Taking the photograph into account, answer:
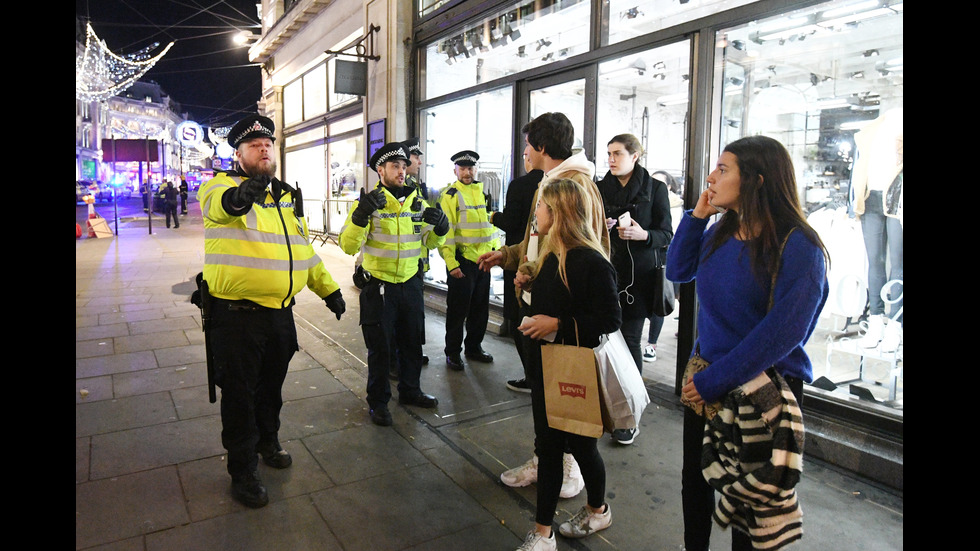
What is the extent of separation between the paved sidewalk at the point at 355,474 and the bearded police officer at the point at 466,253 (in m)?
0.31

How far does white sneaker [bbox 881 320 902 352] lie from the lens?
450 centimetres

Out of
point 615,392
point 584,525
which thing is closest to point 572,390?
point 615,392

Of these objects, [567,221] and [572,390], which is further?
[567,221]

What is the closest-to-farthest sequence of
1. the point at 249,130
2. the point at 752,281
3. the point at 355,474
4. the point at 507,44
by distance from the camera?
1. the point at 752,281
2. the point at 249,130
3. the point at 355,474
4. the point at 507,44

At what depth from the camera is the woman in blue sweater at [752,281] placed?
2.09 meters

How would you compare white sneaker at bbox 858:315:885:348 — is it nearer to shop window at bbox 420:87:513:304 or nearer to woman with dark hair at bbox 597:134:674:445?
woman with dark hair at bbox 597:134:674:445

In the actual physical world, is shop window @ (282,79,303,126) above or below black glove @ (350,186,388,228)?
above

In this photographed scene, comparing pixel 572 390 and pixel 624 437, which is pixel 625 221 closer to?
pixel 624 437

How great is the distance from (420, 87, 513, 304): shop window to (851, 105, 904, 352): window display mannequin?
13.6 feet

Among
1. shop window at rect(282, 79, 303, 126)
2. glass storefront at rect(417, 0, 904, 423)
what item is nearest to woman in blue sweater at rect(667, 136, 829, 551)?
glass storefront at rect(417, 0, 904, 423)

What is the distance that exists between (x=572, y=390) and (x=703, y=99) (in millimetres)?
3347

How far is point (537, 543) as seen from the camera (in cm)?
284

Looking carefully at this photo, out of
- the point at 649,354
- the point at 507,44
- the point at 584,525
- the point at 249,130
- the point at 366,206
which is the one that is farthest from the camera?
the point at 507,44

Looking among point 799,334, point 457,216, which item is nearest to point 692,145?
point 457,216
